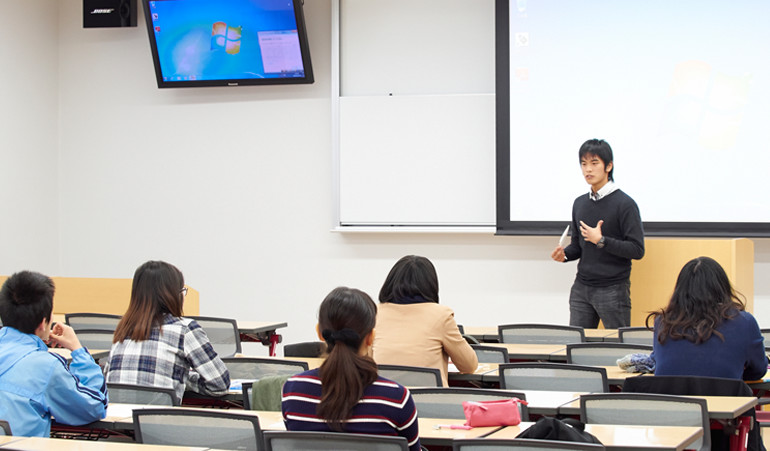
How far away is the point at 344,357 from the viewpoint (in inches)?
103

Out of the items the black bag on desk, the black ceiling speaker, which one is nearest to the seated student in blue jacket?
the black bag on desk

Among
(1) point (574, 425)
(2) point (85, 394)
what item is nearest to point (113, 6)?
(2) point (85, 394)

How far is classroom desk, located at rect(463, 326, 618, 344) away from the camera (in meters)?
5.38

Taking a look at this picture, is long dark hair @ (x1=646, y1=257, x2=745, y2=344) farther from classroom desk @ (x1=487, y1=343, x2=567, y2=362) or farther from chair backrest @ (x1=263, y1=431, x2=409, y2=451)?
chair backrest @ (x1=263, y1=431, x2=409, y2=451)

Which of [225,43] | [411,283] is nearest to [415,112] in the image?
[225,43]

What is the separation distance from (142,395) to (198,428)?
791mm

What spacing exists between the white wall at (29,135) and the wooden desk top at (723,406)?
6623 mm

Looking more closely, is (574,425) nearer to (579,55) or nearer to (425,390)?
(425,390)

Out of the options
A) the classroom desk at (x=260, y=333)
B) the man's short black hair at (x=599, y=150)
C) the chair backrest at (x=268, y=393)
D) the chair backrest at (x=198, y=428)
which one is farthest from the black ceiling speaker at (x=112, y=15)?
the chair backrest at (x=198, y=428)

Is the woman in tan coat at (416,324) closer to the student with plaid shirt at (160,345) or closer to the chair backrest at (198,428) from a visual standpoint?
the student with plaid shirt at (160,345)

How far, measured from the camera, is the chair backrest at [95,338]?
18.0ft

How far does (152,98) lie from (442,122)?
2918mm

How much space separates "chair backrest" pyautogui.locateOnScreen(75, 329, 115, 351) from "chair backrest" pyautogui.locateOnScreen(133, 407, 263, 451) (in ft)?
8.60

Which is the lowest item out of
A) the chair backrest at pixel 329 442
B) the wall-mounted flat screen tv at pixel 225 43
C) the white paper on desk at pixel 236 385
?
the white paper on desk at pixel 236 385
